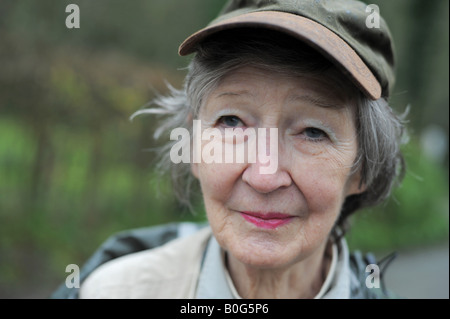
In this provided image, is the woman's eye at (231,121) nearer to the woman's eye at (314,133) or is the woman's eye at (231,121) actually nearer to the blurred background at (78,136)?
the woman's eye at (314,133)

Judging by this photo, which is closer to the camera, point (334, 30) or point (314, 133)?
point (334, 30)

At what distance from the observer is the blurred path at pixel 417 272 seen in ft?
15.3

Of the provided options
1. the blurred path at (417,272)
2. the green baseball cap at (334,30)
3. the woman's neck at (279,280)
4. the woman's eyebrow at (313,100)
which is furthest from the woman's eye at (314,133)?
the blurred path at (417,272)

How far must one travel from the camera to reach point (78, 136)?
18.9 feet

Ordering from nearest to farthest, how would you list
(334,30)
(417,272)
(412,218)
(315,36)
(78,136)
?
1. (315,36)
2. (334,30)
3. (78,136)
4. (417,272)
5. (412,218)

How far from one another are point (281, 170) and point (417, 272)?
5.44m

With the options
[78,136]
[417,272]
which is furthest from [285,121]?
[417,272]

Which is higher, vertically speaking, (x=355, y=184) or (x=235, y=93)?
(x=235, y=93)

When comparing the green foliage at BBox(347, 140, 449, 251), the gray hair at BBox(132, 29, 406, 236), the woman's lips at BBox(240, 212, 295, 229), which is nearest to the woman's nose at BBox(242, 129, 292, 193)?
the woman's lips at BBox(240, 212, 295, 229)

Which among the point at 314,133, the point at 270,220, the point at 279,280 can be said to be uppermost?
the point at 314,133

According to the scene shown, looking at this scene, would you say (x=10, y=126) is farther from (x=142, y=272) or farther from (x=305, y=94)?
(x=305, y=94)

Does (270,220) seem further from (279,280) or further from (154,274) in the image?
(154,274)

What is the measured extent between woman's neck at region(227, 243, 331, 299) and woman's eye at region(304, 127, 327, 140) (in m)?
0.58

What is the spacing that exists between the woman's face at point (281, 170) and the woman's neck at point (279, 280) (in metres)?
0.25
